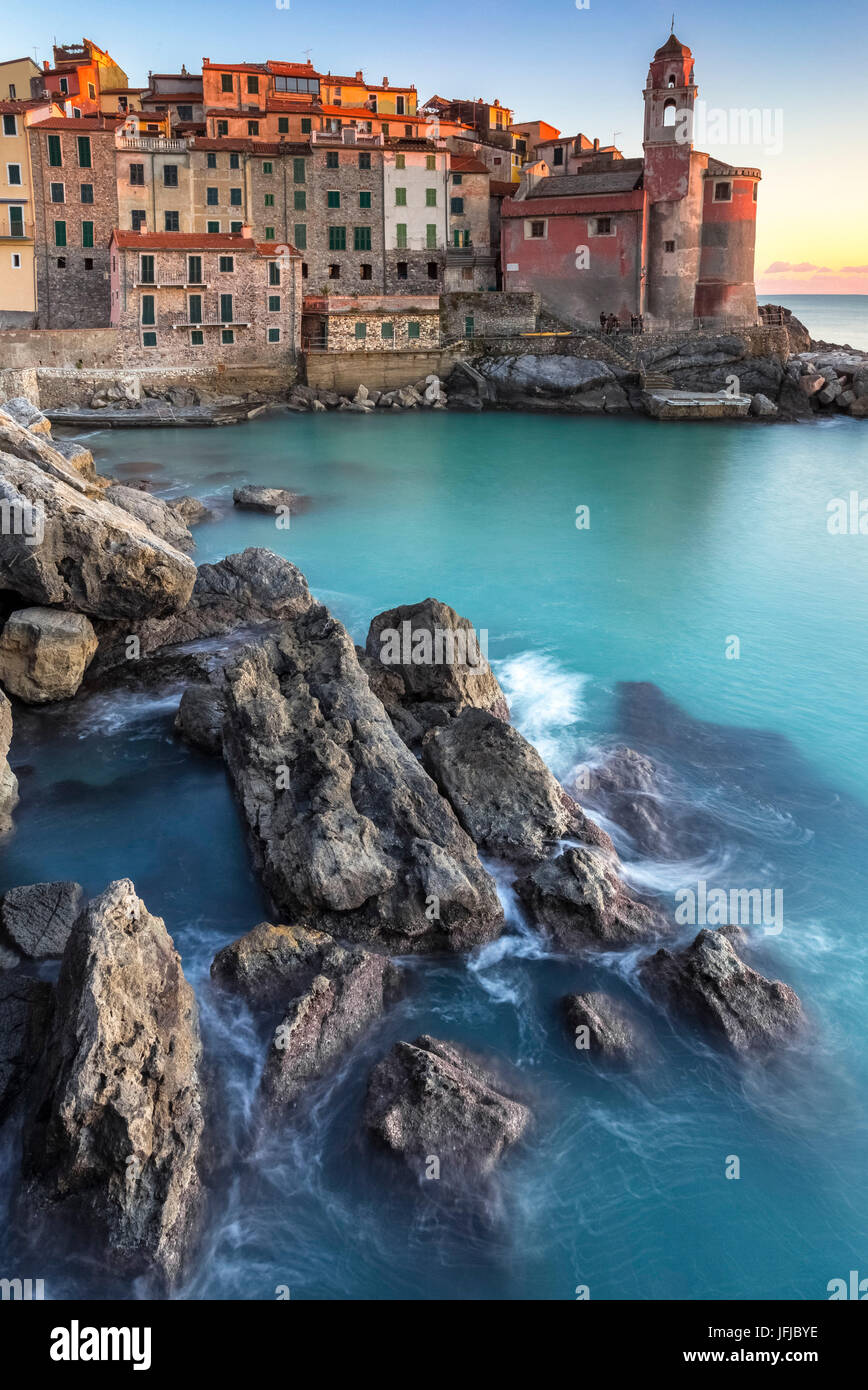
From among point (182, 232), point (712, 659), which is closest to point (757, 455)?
point (712, 659)

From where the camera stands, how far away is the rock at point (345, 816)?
1004cm

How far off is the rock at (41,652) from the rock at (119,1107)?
280 inches

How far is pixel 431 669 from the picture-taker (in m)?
14.3

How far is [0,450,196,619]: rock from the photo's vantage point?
A: 14594 millimetres

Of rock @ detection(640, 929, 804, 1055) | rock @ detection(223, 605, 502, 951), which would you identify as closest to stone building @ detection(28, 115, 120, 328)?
rock @ detection(223, 605, 502, 951)

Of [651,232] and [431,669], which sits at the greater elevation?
[651,232]

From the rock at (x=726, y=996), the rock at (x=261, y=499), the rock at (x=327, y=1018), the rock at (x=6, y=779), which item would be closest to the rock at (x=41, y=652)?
the rock at (x=6, y=779)

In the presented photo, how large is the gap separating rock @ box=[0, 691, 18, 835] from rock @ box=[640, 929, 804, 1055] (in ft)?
24.1

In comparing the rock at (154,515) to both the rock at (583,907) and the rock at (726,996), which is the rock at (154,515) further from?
the rock at (726,996)

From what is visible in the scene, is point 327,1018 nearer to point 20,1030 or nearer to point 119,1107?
point 119,1107

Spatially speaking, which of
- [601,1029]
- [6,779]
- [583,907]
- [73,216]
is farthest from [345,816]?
[73,216]

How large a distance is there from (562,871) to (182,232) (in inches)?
1810

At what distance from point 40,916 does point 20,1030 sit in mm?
1841

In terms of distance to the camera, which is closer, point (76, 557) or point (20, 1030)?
point (20, 1030)
